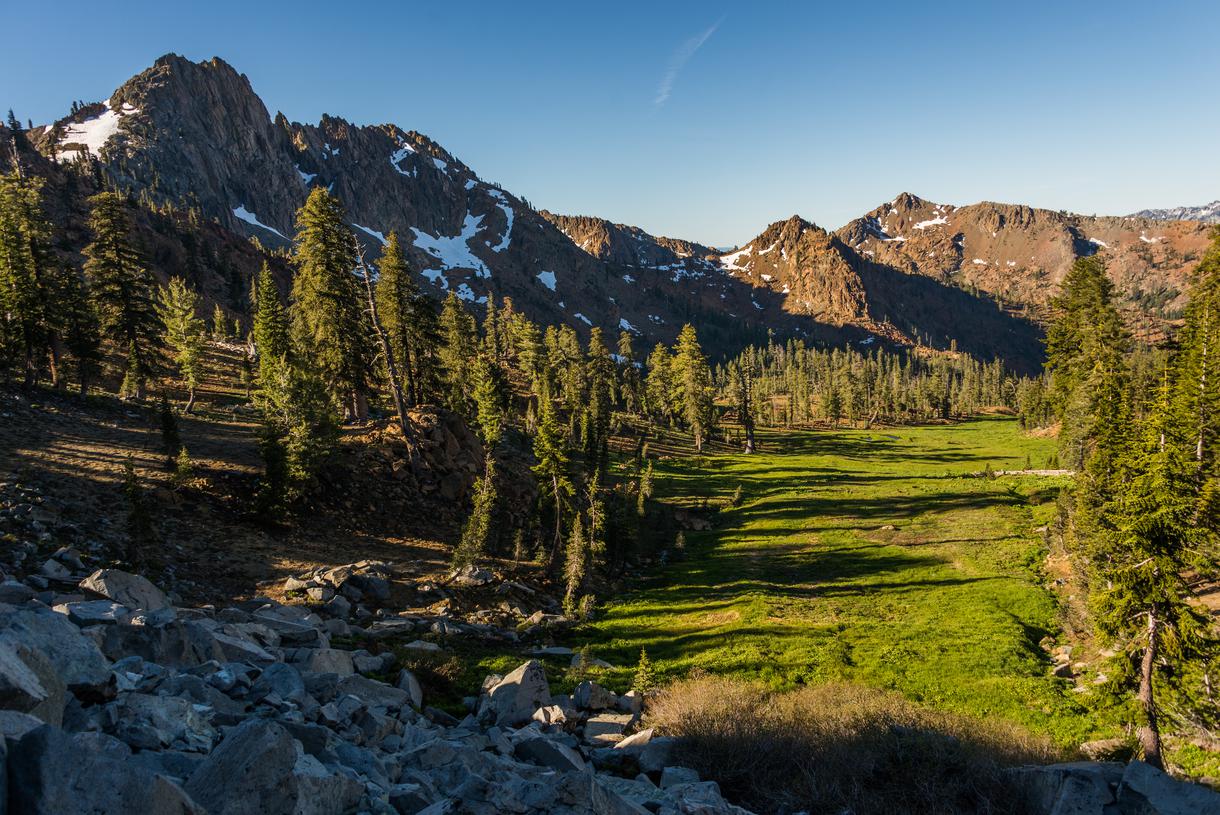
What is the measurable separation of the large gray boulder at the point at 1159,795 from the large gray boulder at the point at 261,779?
1231cm

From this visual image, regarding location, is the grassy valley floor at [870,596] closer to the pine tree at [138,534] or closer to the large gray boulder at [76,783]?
the pine tree at [138,534]

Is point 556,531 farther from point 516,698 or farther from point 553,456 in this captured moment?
point 516,698

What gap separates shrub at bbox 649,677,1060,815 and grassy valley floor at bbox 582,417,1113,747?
20.1 ft

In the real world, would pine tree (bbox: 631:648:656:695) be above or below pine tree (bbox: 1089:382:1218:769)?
below

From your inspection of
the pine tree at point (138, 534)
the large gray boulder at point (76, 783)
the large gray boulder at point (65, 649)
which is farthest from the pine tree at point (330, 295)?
the large gray boulder at point (76, 783)

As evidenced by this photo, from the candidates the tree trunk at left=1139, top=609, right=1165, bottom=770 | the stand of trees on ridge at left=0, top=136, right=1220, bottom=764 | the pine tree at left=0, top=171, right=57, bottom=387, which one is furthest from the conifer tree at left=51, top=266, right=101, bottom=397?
the tree trunk at left=1139, top=609, right=1165, bottom=770

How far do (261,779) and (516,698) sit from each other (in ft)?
27.7

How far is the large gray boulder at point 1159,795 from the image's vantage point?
911cm

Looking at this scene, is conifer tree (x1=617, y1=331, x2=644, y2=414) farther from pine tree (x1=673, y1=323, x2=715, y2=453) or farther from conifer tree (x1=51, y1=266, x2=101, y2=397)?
conifer tree (x1=51, y1=266, x2=101, y2=397)

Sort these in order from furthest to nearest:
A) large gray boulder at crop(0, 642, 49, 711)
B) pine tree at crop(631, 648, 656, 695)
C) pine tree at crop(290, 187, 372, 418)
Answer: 1. pine tree at crop(290, 187, 372, 418)
2. pine tree at crop(631, 648, 656, 695)
3. large gray boulder at crop(0, 642, 49, 711)

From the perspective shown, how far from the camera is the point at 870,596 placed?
33312mm

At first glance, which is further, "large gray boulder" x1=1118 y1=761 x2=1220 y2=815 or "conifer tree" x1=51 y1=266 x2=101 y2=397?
"conifer tree" x1=51 y1=266 x2=101 y2=397

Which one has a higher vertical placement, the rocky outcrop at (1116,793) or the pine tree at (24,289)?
the pine tree at (24,289)

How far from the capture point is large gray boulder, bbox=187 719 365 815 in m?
5.97
